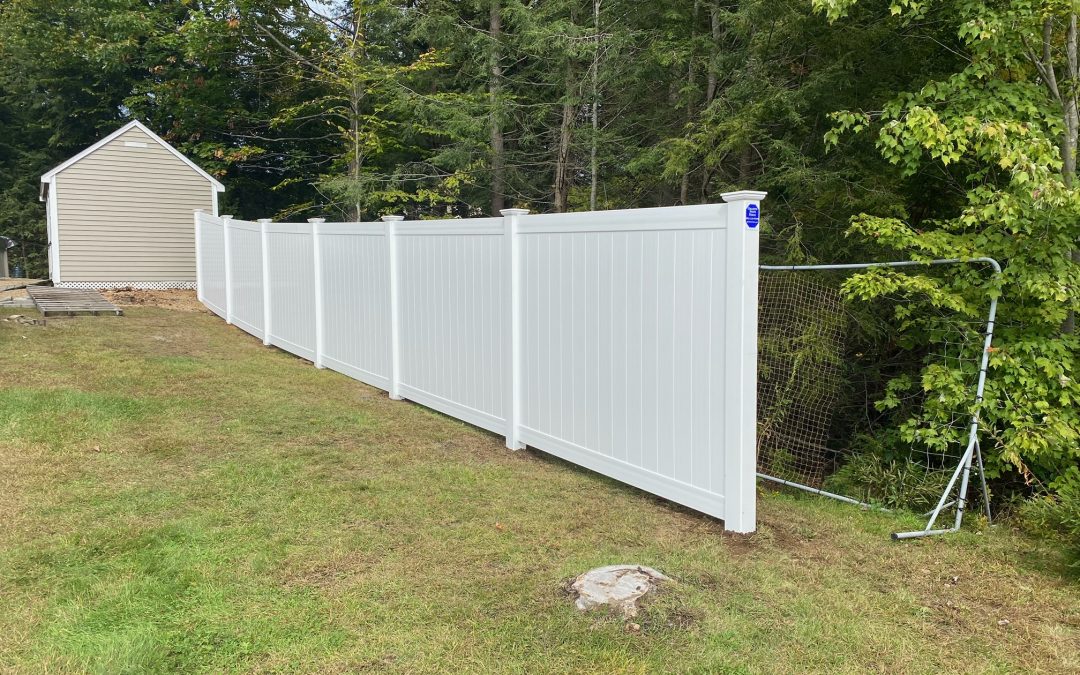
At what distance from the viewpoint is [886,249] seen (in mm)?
6941

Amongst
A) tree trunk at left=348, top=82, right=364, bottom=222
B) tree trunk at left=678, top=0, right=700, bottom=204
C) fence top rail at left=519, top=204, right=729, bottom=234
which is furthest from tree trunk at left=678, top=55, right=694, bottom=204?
tree trunk at left=348, top=82, right=364, bottom=222

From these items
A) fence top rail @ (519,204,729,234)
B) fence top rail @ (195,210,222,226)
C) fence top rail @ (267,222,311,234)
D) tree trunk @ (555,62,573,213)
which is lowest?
fence top rail @ (519,204,729,234)

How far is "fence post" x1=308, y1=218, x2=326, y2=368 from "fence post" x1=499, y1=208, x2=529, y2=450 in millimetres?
4112

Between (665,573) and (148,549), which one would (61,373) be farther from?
(665,573)

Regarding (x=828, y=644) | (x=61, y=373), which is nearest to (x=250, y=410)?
(x=61, y=373)

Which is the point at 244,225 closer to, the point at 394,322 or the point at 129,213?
the point at 394,322

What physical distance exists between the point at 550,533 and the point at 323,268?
597cm

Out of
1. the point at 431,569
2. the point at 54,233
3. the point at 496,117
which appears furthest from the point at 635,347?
the point at 54,233

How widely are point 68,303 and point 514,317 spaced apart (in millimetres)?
10715

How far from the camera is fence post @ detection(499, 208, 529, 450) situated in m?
5.75

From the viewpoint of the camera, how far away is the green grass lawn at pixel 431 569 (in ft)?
9.62

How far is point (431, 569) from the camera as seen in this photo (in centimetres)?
367

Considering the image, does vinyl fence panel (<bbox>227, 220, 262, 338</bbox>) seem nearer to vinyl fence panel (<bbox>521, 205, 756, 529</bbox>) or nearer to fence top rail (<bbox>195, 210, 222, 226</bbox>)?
fence top rail (<bbox>195, 210, 222, 226</bbox>)

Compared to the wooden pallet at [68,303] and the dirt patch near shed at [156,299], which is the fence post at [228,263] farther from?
the dirt patch near shed at [156,299]
